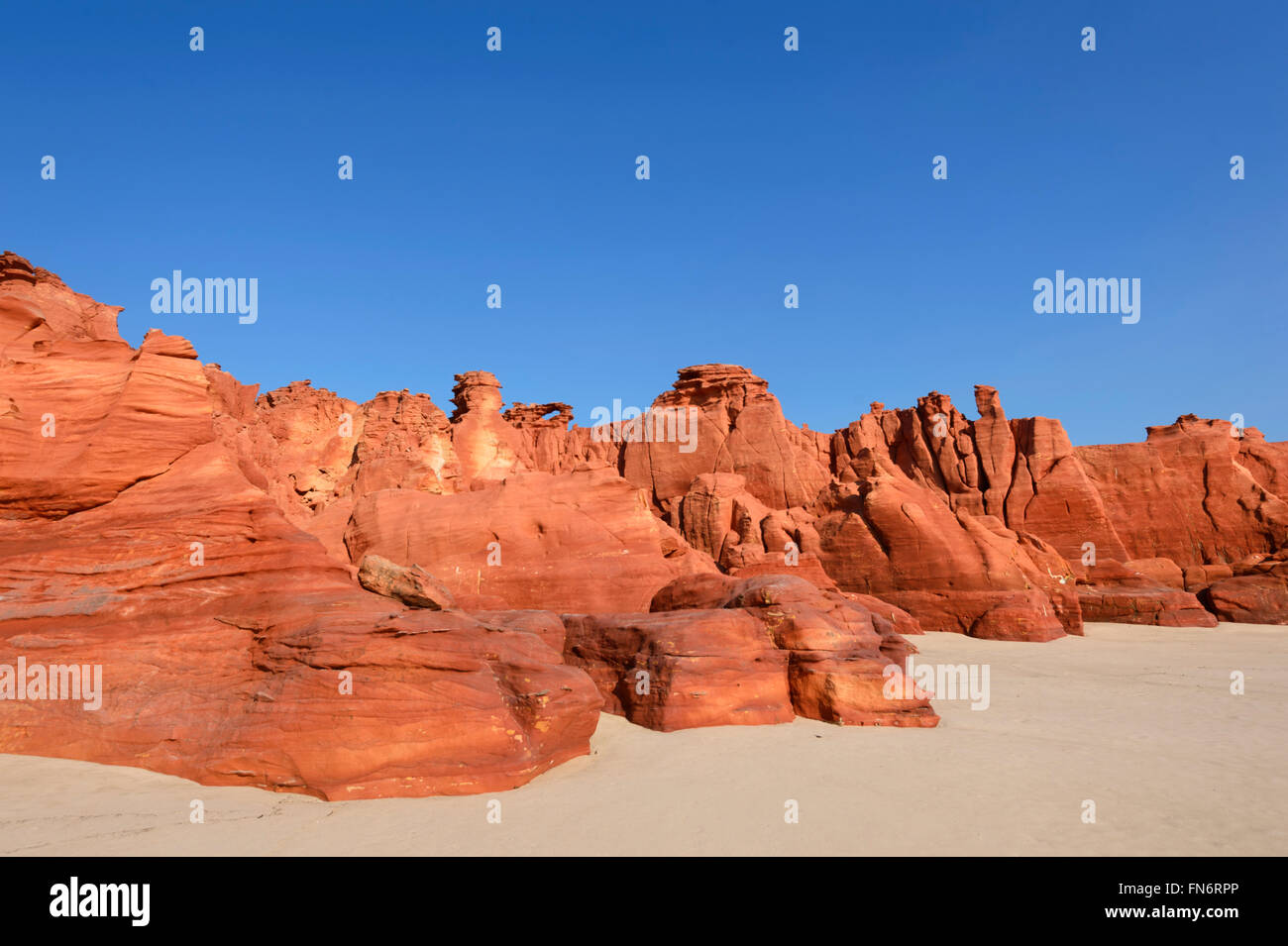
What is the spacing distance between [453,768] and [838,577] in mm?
21783

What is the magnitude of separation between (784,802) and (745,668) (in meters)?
4.04

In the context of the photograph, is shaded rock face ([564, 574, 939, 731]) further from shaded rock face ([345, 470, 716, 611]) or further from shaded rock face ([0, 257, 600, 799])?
shaded rock face ([345, 470, 716, 611])

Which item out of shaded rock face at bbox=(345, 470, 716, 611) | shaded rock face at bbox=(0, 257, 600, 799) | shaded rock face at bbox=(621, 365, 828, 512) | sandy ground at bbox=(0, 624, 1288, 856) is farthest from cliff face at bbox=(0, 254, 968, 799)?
shaded rock face at bbox=(621, 365, 828, 512)

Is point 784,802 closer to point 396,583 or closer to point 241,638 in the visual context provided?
point 396,583

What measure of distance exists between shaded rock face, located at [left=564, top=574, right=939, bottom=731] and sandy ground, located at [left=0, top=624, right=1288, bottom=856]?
42 centimetres

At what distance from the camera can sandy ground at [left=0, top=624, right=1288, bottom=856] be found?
18.7 feet

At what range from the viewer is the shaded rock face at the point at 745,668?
413 inches

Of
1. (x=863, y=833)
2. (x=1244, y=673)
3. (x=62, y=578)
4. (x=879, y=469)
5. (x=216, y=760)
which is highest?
(x=879, y=469)

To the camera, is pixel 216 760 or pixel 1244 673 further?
pixel 1244 673

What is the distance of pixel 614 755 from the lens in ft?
28.7

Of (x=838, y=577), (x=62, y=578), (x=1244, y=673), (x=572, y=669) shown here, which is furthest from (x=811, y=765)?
(x=838, y=577)

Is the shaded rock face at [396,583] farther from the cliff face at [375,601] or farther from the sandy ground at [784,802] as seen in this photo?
the sandy ground at [784,802]

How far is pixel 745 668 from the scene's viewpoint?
11.0m

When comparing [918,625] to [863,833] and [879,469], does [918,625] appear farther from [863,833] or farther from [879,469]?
[863,833]
